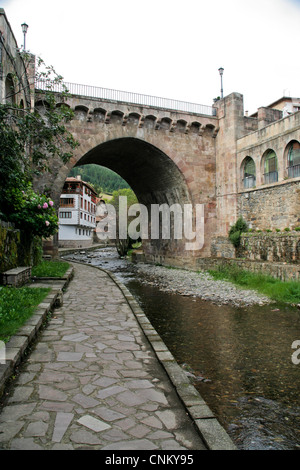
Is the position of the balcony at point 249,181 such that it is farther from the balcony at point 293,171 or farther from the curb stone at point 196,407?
the curb stone at point 196,407

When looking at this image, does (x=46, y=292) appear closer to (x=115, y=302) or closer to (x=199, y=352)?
(x=115, y=302)

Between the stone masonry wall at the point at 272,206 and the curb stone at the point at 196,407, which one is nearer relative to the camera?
the curb stone at the point at 196,407

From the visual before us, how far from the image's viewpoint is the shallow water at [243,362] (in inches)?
124

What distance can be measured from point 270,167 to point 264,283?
654 cm

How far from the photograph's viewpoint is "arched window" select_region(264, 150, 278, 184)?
48.9 feet

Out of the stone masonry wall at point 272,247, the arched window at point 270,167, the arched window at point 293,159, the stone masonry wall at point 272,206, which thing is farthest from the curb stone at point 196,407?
the arched window at point 270,167

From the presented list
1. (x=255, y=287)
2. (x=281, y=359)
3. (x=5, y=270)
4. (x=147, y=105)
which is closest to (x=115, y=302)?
(x=5, y=270)

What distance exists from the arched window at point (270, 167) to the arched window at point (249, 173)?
929mm

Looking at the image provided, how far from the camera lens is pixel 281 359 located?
5.06 metres

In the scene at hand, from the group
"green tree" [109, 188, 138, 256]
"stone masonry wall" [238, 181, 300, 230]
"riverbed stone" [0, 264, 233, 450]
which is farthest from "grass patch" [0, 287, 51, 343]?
"green tree" [109, 188, 138, 256]

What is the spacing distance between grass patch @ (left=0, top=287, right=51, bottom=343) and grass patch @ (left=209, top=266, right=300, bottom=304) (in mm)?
6985

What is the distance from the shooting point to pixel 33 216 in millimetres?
8969

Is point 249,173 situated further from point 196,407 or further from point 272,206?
point 196,407

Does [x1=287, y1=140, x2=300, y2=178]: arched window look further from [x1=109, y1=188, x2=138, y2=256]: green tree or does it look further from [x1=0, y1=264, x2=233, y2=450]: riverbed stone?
[x1=109, y1=188, x2=138, y2=256]: green tree
